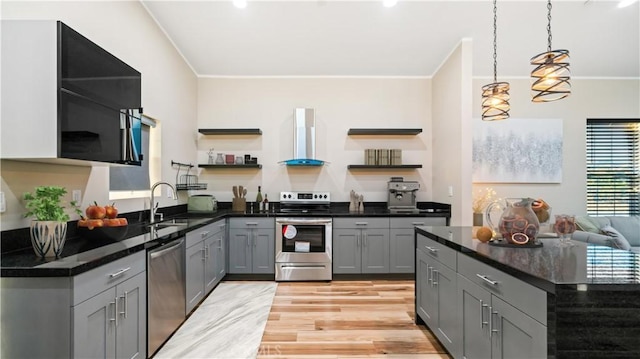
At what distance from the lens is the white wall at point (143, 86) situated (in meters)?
1.84

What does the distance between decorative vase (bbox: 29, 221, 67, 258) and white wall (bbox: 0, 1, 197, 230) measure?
1.01ft

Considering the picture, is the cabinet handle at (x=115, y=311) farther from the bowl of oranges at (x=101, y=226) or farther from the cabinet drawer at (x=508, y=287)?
the cabinet drawer at (x=508, y=287)

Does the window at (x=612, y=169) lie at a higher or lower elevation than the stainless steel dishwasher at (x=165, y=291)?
higher

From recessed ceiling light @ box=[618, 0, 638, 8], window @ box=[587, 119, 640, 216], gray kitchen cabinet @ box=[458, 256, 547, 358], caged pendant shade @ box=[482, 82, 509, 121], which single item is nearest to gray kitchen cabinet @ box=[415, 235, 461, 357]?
gray kitchen cabinet @ box=[458, 256, 547, 358]

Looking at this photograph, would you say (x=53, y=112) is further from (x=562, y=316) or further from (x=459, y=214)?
(x=459, y=214)

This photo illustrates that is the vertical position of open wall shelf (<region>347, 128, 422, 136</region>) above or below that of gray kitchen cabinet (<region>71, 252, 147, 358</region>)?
above

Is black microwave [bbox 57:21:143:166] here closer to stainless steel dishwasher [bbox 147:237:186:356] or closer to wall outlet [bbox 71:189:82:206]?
wall outlet [bbox 71:189:82:206]

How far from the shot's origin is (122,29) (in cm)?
280

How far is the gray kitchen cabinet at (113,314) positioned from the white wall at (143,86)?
0.63m

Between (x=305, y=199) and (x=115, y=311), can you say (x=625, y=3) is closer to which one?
(x=305, y=199)

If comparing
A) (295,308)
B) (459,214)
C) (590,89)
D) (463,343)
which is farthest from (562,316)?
(590,89)

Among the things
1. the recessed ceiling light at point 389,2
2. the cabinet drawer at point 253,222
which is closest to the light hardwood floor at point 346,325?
the cabinet drawer at point 253,222

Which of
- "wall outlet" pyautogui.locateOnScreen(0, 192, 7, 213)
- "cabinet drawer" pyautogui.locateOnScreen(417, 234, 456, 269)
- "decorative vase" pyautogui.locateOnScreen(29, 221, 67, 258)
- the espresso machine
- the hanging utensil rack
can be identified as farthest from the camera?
the espresso machine

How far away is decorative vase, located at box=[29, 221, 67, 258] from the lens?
1595 mm
